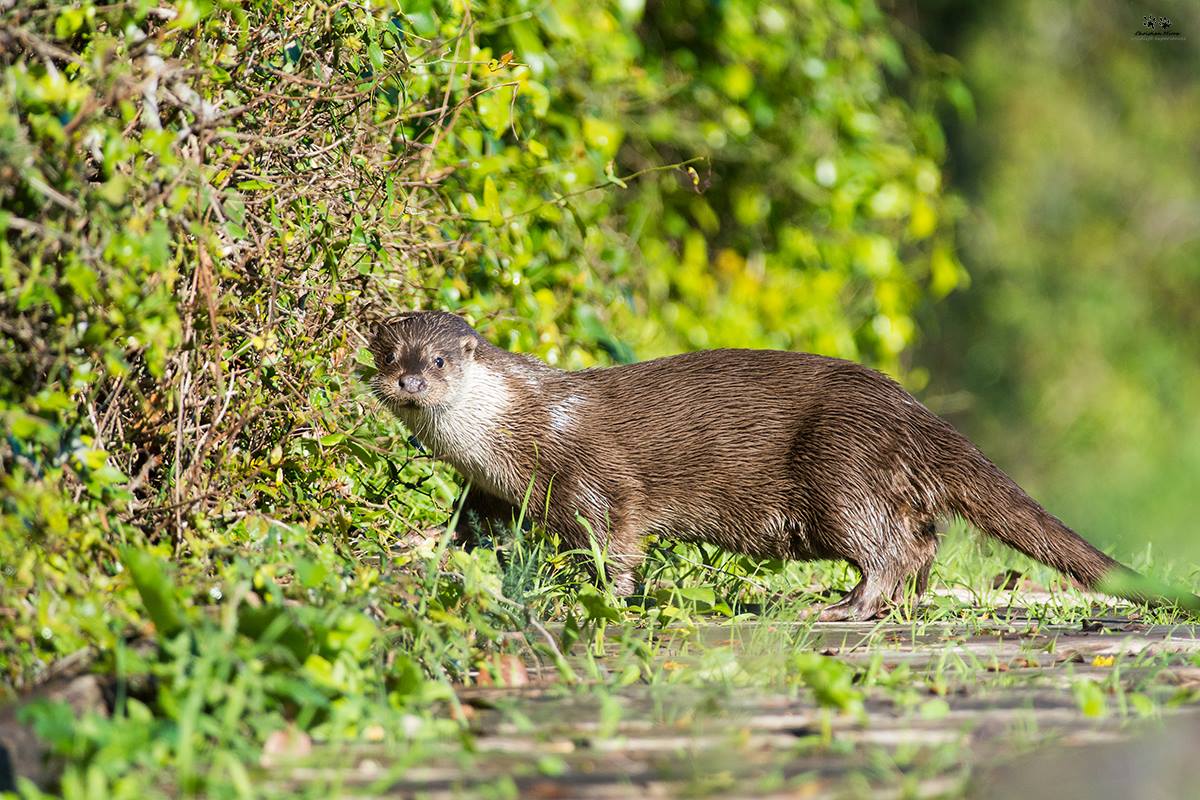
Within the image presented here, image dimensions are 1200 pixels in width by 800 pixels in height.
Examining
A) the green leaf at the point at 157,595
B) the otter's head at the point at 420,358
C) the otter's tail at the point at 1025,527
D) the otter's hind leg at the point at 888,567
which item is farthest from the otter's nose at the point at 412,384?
the green leaf at the point at 157,595

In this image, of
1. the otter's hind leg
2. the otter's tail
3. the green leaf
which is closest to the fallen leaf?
the green leaf

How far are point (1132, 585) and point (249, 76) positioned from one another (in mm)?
2315

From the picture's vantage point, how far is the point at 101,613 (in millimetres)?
2391

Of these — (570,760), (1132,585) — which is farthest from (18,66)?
(1132,585)

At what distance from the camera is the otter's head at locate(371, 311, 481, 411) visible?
392 centimetres

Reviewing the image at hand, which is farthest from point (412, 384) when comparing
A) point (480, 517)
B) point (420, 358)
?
point (480, 517)

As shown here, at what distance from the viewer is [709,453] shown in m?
3.99

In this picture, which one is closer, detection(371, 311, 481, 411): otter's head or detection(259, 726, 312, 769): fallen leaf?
detection(259, 726, 312, 769): fallen leaf

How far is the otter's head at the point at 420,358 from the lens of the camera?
154 inches

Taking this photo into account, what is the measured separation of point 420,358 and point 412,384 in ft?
0.27

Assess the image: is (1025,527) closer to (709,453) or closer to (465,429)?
(709,453)

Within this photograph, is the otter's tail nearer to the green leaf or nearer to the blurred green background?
the green leaf

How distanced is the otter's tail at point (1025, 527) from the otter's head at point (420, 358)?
1.28m

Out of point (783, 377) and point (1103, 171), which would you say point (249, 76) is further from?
point (1103, 171)
